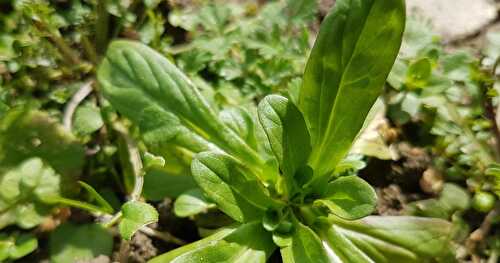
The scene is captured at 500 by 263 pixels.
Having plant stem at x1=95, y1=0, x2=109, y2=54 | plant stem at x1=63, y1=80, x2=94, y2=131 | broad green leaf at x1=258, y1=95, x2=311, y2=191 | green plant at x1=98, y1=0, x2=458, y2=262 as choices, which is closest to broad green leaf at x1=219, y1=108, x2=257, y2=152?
green plant at x1=98, y1=0, x2=458, y2=262

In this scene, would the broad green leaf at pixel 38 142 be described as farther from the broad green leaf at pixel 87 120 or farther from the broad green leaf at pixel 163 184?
the broad green leaf at pixel 163 184

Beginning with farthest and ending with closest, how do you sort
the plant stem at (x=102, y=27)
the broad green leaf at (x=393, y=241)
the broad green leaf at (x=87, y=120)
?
the plant stem at (x=102, y=27)
the broad green leaf at (x=87, y=120)
the broad green leaf at (x=393, y=241)

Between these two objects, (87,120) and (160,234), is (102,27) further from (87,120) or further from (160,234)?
A: (160,234)

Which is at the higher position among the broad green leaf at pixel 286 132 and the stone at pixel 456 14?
the stone at pixel 456 14

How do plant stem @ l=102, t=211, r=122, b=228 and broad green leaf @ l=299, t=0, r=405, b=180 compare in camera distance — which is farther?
plant stem @ l=102, t=211, r=122, b=228

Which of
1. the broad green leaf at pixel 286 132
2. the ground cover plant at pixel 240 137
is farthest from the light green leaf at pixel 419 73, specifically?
the broad green leaf at pixel 286 132

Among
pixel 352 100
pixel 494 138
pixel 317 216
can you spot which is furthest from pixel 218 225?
pixel 494 138

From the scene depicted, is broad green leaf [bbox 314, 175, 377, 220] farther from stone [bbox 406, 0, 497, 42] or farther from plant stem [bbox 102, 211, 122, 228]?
stone [bbox 406, 0, 497, 42]
